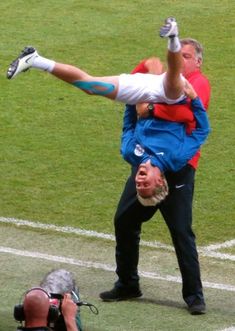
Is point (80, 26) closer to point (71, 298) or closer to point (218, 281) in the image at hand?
point (218, 281)

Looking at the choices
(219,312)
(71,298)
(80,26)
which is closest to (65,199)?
(219,312)

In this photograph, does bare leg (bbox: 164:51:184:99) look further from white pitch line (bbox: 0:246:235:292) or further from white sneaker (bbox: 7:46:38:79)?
white pitch line (bbox: 0:246:235:292)

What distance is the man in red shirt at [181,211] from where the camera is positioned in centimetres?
854

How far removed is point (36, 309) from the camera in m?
5.95

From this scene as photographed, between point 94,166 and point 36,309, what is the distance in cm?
653

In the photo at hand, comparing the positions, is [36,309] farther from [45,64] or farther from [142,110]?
[142,110]

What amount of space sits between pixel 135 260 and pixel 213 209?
2384mm

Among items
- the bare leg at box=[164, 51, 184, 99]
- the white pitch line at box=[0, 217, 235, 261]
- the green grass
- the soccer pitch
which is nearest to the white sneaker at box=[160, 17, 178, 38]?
the bare leg at box=[164, 51, 184, 99]

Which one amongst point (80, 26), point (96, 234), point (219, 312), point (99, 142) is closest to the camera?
point (219, 312)

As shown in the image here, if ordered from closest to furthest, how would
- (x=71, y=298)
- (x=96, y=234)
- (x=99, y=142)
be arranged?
(x=71, y=298), (x=96, y=234), (x=99, y=142)

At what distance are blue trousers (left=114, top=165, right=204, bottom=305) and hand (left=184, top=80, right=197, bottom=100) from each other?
547mm

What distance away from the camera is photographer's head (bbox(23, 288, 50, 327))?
5941 millimetres

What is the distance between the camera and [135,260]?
893 cm

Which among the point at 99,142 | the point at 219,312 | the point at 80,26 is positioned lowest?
the point at 219,312
